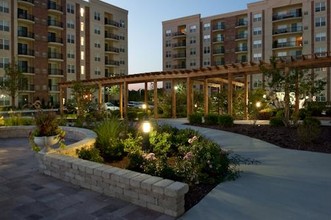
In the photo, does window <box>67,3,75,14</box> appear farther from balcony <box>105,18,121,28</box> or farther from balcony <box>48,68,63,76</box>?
balcony <box>48,68,63,76</box>

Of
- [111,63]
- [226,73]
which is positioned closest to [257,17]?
[111,63]

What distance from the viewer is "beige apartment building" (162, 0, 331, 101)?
45125 millimetres

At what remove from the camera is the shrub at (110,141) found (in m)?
8.36

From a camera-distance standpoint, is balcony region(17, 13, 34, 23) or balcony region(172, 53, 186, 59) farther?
balcony region(172, 53, 186, 59)

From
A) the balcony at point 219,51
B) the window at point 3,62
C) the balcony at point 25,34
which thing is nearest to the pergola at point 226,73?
the window at point 3,62

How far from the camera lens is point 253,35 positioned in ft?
166

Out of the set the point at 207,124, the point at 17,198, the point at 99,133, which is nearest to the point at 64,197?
the point at 17,198

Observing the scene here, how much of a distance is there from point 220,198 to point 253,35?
49483 millimetres

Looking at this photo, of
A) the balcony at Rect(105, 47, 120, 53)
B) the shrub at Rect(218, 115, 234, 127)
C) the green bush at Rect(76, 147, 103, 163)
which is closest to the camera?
the green bush at Rect(76, 147, 103, 163)

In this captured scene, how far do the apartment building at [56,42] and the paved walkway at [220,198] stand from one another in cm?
3300

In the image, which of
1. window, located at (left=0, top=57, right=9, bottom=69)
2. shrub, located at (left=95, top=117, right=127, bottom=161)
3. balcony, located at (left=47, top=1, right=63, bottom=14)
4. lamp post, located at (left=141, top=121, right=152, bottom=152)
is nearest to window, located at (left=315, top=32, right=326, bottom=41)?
balcony, located at (left=47, top=1, right=63, bottom=14)

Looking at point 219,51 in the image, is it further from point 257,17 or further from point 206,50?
point 257,17

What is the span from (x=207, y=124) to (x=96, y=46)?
42.6 m

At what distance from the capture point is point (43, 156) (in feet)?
23.1
